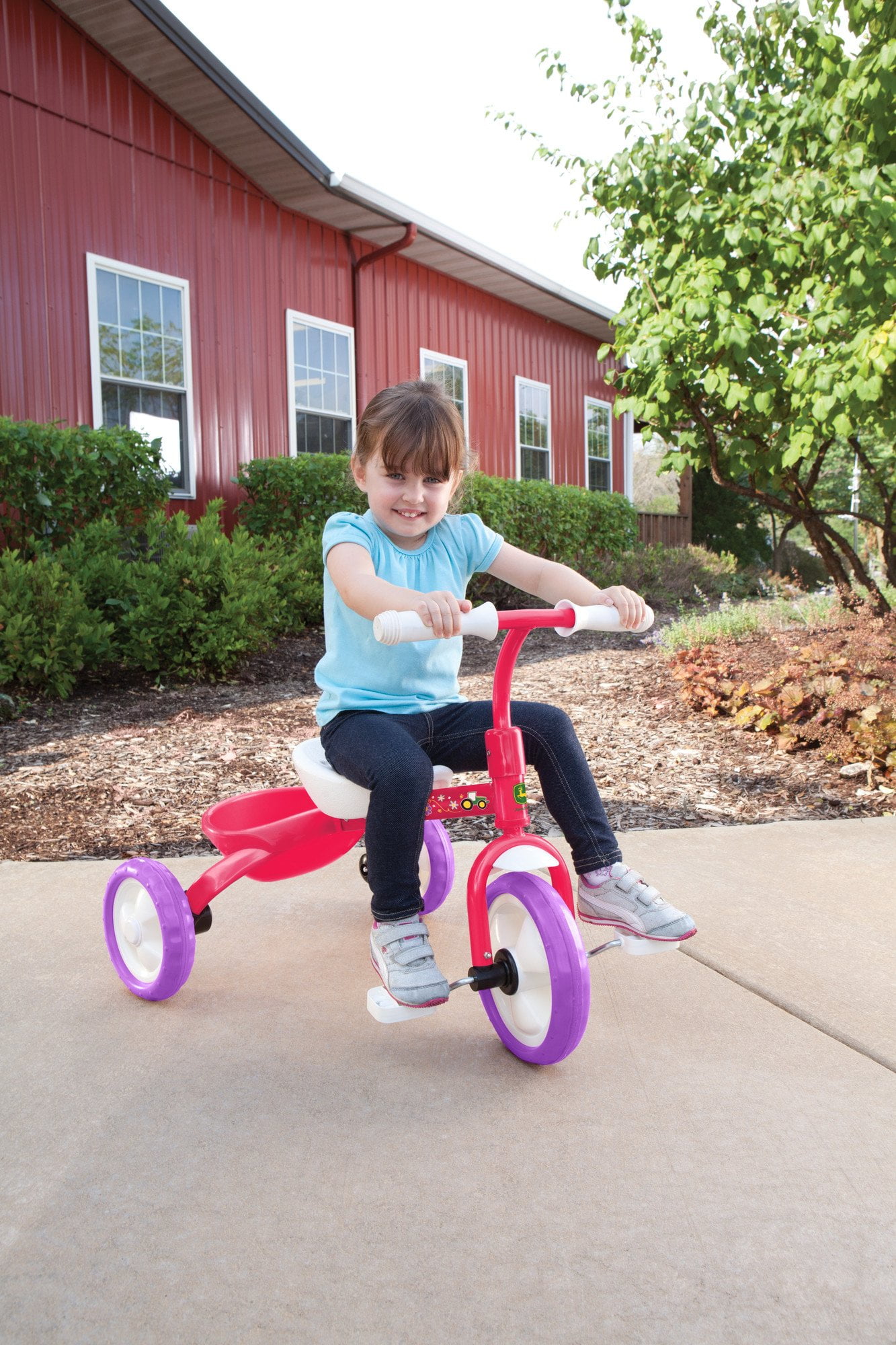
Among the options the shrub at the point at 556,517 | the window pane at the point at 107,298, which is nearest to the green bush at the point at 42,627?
the window pane at the point at 107,298

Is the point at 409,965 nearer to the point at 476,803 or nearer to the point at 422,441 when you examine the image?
the point at 476,803

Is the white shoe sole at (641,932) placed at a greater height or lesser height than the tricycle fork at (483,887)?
lesser

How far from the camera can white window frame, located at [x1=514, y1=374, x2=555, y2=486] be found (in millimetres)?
14219

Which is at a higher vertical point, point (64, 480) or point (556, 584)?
point (64, 480)

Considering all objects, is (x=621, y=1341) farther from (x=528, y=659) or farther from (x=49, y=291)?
(x=49, y=291)

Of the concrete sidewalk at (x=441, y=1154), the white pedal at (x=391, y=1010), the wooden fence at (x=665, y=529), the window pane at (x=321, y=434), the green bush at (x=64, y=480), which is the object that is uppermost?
the window pane at (x=321, y=434)

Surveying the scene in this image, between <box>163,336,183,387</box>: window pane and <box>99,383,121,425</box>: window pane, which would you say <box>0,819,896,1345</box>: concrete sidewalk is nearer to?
<box>99,383,121,425</box>: window pane

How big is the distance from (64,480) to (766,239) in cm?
442

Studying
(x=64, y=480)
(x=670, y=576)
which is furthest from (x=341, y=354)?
(x=64, y=480)

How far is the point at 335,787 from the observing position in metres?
2.22

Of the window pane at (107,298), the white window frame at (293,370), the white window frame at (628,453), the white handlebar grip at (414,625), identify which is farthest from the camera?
the white window frame at (628,453)

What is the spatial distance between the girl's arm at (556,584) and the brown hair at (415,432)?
0.29m

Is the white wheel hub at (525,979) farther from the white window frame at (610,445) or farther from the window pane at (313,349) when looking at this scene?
the white window frame at (610,445)

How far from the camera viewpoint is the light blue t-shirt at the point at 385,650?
2385mm
